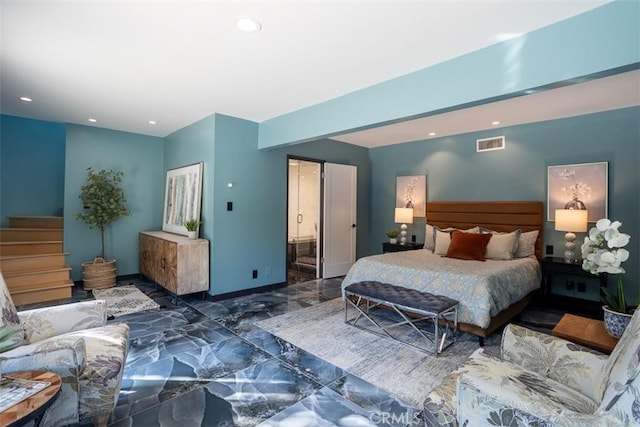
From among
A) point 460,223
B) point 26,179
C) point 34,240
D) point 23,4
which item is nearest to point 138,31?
point 23,4

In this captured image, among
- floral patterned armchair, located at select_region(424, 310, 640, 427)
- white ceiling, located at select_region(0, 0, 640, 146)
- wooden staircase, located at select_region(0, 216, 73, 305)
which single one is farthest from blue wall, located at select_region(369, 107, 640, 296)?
wooden staircase, located at select_region(0, 216, 73, 305)

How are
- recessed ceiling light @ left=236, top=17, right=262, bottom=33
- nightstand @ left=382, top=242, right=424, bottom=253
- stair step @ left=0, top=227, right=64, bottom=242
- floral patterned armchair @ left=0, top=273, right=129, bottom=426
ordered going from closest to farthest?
floral patterned armchair @ left=0, top=273, right=129, bottom=426 < recessed ceiling light @ left=236, top=17, right=262, bottom=33 < stair step @ left=0, top=227, right=64, bottom=242 < nightstand @ left=382, top=242, right=424, bottom=253

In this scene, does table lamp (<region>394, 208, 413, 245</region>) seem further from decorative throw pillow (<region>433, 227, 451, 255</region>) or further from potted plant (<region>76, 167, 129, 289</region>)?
potted plant (<region>76, 167, 129, 289</region>)

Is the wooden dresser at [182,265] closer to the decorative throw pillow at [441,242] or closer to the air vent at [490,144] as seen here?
the decorative throw pillow at [441,242]

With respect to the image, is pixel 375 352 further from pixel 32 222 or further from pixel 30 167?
pixel 30 167

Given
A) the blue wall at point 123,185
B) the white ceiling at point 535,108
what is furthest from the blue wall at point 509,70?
the blue wall at point 123,185

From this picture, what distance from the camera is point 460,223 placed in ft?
16.4

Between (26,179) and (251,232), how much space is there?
12.7 feet

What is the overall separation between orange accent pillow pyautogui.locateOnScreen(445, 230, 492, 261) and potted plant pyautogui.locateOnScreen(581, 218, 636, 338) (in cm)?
201

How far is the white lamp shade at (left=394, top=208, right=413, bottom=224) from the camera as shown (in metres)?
5.43

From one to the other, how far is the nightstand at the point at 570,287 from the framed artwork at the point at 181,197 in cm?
474

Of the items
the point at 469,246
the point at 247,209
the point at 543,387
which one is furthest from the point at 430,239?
the point at 543,387

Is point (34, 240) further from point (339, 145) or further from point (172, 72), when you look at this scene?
point (339, 145)

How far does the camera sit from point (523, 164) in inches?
175
